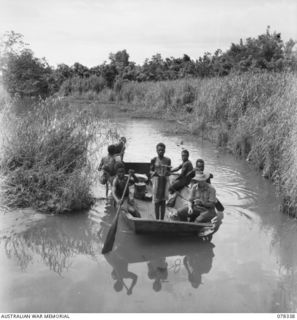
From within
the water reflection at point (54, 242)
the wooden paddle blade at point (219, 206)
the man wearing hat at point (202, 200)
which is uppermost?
the man wearing hat at point (202, 200)

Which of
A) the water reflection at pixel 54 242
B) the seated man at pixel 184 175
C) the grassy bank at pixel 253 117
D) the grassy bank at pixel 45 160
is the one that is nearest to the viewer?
the water reflection at pixel 54 242

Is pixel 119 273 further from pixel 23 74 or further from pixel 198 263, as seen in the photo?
pixel 23 74

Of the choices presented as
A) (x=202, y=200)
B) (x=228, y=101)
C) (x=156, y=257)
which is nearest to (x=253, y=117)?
(x=228, y=101)

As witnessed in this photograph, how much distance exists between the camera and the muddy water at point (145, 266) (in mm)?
4344

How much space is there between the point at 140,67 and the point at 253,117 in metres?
27.3

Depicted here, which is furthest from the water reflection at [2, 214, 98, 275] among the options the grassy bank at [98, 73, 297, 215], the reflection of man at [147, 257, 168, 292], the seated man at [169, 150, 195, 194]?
the grassy bank at [98, 73, 297, 215]

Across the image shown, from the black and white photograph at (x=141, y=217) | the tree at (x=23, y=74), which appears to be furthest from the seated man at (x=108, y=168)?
the tree at (x=23, y=74)

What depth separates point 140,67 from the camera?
36.8 meters

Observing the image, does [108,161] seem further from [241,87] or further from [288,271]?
[241,87]

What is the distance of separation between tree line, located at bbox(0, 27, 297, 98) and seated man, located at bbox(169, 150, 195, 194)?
5.79 m

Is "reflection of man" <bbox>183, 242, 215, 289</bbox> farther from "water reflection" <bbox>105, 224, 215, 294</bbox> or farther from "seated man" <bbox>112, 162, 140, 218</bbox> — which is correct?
"seated man" <bbox>112, 162, 140, 218</bbox>

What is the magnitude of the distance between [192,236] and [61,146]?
3.09 metres

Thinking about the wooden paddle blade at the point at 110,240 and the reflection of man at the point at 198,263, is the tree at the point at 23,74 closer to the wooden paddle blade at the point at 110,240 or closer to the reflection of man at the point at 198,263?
the wooden paddle blade at the point at 110,240

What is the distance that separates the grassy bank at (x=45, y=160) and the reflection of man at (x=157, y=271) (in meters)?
2.09
